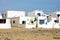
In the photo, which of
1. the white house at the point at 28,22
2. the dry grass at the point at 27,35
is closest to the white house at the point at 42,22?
the white house at the point at 28,22

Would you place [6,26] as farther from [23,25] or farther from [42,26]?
[42,26]

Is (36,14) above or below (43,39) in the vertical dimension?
above

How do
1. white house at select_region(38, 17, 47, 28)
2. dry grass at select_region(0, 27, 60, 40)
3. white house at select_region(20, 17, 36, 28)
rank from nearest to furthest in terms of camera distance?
dry grass at select_region(0, 27, 60, 40) → white house at select_region(20, 17, 36, 28) → white house at select_region(38, 17, 47, 28)

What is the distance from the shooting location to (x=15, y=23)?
46.2 metres

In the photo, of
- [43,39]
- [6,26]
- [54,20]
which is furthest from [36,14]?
[43,39]

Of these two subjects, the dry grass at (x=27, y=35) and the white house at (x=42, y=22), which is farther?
the white house at (x=42, y=22)

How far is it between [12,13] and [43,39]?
30332 millimetres

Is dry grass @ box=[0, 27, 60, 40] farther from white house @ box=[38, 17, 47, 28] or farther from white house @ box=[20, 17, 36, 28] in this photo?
white house @ box=[38, 17, 47, 28]

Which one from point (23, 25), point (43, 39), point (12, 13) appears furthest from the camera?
point (12, 13)

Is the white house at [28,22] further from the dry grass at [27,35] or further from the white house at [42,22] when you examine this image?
the dry grass at [27,35]

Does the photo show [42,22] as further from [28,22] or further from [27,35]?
[27,35]

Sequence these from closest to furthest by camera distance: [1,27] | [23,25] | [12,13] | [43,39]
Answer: [43,39] → [1,27] → [23,25] → [12,13]

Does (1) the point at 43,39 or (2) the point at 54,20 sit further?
(2) the point at 54,20

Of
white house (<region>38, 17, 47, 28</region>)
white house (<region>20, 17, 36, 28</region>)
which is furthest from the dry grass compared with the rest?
white house (<region>38, 17, 47, 28</region>)
